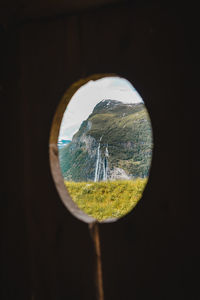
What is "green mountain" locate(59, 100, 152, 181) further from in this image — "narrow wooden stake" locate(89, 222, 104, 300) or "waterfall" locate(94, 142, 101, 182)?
"narrow wooden stake" locate(89, 222, 104, 300)

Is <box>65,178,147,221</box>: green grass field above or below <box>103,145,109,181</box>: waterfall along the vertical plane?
below

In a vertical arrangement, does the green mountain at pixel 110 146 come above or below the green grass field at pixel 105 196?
above

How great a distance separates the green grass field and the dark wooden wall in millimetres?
7163

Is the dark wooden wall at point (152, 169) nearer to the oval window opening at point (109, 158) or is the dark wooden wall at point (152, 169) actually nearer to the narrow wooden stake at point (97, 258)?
the narrow wooden stake at point (97, 258)

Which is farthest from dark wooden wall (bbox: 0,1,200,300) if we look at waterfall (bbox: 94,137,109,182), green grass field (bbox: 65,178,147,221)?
waterfall (bbox: 94,137,109,182)

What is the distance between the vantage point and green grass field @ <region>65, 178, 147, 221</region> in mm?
8352

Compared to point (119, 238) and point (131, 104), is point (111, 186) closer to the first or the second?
point (131, 104)

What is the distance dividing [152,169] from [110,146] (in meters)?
12.3

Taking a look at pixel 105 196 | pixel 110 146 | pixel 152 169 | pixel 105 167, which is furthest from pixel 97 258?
pixel 110 146

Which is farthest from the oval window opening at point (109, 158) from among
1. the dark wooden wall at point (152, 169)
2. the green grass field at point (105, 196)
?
the dark wooden wall at point (152, 169)

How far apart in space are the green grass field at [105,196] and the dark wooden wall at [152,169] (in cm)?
716

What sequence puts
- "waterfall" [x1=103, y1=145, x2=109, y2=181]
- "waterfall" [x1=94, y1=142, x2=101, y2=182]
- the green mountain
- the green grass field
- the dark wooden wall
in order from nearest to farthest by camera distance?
1. the dark wooden wall
2. the green grass field
3. "waterfall" [x1=103, y1=145, x2=109, y2=181]
4. "waterfall" [x1=94, y1=142, x2=101, y2=182]
5. the green mountain

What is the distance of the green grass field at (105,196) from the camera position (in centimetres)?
835

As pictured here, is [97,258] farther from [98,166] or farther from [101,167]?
[98,166]
